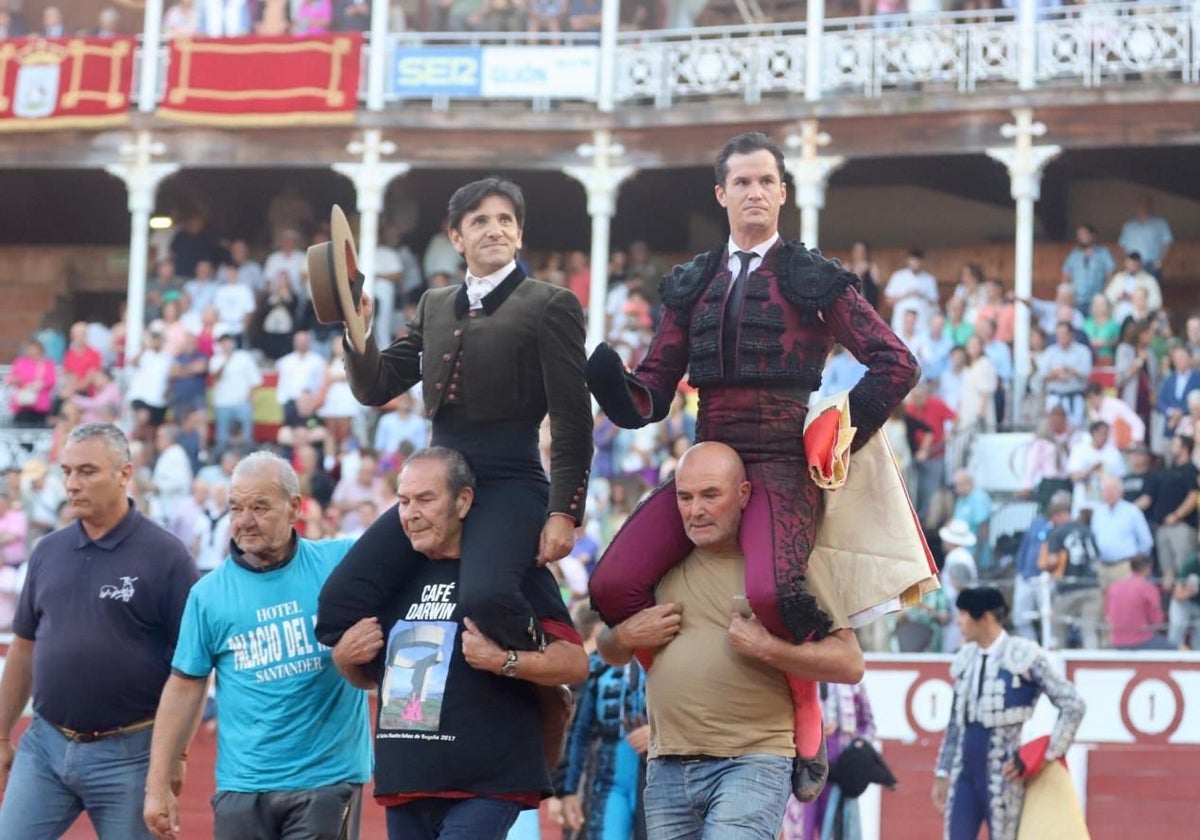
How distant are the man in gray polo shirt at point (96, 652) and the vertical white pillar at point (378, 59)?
15904mm

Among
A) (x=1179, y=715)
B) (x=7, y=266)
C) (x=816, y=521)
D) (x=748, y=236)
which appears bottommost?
(x=1179, y=715)

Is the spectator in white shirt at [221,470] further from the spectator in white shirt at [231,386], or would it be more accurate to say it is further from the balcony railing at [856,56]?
the balcony railing at [856,56]

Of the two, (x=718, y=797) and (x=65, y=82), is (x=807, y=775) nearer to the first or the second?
(x=718, y=797)

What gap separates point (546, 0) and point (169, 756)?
1710cm

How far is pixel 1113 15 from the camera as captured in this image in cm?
2033

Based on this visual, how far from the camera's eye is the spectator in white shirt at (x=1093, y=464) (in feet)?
48.3

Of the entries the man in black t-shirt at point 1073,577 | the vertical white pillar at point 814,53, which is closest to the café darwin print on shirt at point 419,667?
the man in black t-shirt at point 1073,577

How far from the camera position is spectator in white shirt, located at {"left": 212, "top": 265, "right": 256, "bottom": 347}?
2000 cm

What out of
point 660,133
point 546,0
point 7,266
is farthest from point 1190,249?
point 7,266

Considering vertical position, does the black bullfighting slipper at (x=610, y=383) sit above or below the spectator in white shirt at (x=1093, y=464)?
below

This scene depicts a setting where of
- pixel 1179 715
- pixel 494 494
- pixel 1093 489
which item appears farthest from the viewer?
pixel 1093 489

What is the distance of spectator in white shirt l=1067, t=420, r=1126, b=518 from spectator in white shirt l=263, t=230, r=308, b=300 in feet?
26.6

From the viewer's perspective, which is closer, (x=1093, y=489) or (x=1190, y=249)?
(x=1093, y=489)

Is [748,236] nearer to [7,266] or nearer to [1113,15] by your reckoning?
[1113,15]
